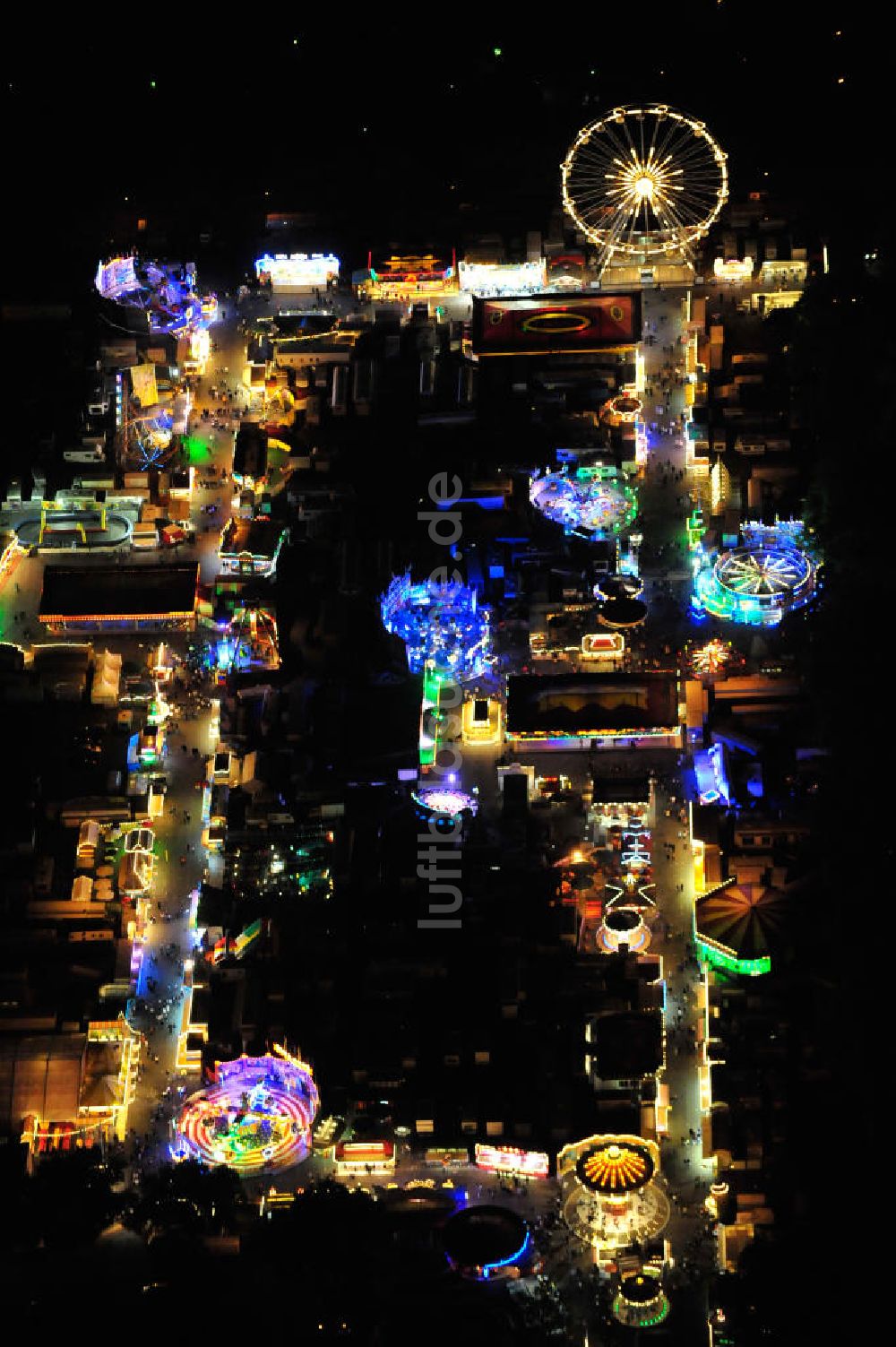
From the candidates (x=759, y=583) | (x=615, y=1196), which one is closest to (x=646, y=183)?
(x=759, y=583)

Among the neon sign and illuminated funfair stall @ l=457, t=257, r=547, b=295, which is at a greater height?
illuminated funfair stall @ l=457, t=257, r=547, b=295

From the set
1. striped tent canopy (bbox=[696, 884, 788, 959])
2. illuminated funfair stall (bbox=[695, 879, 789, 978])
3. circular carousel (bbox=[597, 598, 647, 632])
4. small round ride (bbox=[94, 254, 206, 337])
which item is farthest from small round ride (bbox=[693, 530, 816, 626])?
small round ride (bbox=[94, 254, 206, 337])

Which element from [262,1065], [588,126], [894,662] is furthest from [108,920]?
[588,126]

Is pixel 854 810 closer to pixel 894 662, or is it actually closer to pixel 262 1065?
pixel 894 662

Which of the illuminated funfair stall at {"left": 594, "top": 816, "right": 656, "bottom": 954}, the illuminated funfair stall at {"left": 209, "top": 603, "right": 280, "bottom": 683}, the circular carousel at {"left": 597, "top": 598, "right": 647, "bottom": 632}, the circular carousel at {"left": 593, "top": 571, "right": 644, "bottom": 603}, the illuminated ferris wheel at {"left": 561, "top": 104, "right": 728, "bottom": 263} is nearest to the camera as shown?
the illuminated funfair stall at {"left": 594, "top": 816, "right": 656, "bottom": 954}

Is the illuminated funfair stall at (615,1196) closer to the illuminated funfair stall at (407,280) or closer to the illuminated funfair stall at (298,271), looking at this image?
the illuminated funfair stall at (407,280)

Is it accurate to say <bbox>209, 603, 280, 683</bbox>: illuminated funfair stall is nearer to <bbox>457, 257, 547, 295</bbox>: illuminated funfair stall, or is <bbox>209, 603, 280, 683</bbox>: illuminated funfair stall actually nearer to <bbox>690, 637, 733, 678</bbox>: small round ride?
<bbox>690, 637, 733, 678</bbox>: small round ride

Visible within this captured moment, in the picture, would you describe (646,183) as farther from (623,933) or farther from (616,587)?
(623,933)
